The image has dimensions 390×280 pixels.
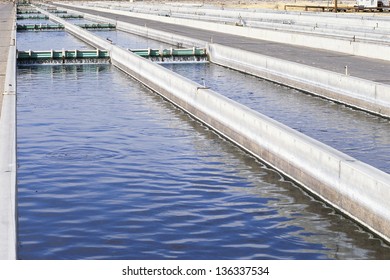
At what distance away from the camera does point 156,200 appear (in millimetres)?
19547

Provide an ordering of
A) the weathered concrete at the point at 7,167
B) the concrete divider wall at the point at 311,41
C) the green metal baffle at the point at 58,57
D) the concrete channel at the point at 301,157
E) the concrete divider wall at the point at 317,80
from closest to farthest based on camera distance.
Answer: the weathered concrete at the point at 7,167
the concrete channel at the point at 301,157
the concrete divider wall at the point at 317,80
the concrete divider wall at the point at 311,41
the green metal baffle at the point at 58,57

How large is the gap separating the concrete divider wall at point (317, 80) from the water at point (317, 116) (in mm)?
451

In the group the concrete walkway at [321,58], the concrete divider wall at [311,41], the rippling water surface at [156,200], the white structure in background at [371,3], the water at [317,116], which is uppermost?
the white structure in background at [371,3]

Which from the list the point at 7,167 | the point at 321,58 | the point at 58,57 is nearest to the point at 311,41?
the point at 321,58

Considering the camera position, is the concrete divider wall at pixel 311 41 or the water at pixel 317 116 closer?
the water at pixel 317 116

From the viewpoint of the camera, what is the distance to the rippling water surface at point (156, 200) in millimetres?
16297

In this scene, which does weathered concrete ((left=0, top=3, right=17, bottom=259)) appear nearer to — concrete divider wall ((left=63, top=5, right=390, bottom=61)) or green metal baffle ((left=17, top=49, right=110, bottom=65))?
green metal baffle ((left=17, top=49, right=110, bottom=65))

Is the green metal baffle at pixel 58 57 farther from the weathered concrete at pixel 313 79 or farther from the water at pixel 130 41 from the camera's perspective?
the water at pixel 130 41

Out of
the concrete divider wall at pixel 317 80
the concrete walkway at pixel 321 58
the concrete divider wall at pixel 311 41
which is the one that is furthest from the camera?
the concrete divider wall at pixel 311 41

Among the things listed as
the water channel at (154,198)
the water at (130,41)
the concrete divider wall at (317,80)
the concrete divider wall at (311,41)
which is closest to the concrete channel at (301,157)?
the water channel at (154,198)

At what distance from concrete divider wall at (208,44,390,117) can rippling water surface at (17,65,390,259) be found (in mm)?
6794

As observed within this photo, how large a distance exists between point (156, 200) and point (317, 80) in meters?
19.5

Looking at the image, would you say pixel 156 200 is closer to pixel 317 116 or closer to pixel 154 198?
pixel 154 198
